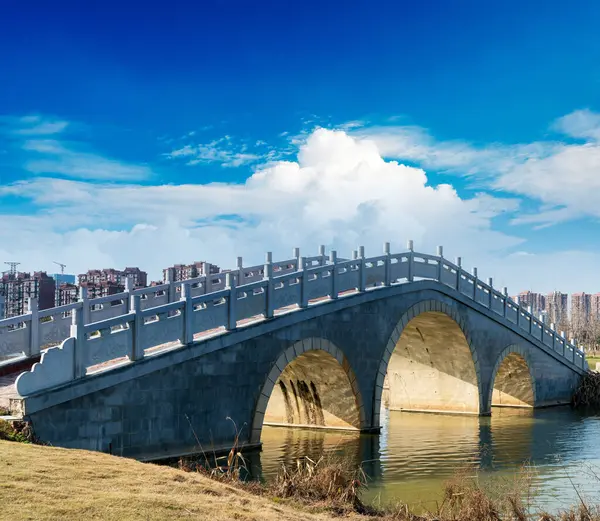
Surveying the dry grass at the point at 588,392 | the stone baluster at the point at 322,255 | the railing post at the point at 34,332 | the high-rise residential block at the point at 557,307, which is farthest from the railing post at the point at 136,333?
the high-rise residential block at the point at 557,307

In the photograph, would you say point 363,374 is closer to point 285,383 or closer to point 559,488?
point 285,383

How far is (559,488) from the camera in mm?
12602

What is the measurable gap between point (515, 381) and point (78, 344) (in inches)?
769

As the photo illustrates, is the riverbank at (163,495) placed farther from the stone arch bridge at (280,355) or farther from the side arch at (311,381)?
the side arch at (311,381)

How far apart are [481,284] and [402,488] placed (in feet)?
42.5

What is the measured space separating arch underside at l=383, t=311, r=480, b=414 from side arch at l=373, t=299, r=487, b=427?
8 centimetres

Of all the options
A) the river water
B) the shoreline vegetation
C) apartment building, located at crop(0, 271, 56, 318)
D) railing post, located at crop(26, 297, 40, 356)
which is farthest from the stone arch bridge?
apartment building, located at crop(0, 271, 56, 318)

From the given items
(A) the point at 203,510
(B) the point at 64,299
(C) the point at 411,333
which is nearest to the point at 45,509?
(A) the point at 203,510

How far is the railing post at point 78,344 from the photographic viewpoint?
421 inches

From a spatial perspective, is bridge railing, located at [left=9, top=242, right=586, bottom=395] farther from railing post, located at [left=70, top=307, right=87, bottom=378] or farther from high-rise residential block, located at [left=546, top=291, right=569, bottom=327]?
high-rise residential block, located at [left=546, top=291, right=569, bottom=327]

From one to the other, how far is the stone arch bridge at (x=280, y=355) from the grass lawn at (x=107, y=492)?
7.14ft

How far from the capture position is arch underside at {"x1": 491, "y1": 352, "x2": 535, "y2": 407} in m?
26.5

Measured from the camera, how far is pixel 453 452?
16.7m

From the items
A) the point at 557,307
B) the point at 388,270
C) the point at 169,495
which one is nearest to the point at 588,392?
the point at 388,270
